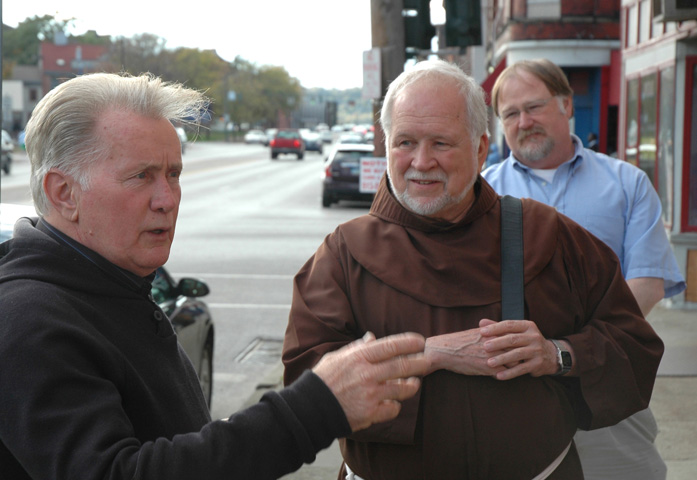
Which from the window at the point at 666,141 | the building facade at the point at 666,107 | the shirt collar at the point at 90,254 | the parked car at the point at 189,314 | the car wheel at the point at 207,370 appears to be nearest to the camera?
the shirt collar at the point at 90,254

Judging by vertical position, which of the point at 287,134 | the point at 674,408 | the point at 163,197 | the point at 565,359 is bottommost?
the point at 287,134

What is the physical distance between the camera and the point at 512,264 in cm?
251

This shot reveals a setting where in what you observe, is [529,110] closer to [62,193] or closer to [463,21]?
[62,193]

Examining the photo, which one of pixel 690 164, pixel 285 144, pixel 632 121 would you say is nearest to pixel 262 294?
pixel 690 164

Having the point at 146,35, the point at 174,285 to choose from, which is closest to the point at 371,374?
the point at 174,285

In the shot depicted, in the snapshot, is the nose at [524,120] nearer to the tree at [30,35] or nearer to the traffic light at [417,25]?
the traffic light at [417,25]

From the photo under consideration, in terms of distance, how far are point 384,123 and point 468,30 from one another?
17.6 feet

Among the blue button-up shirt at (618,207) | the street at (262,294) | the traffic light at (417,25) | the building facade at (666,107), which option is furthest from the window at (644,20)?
the blue button-up shirt at (618,207)

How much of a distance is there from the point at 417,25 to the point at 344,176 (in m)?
15.3

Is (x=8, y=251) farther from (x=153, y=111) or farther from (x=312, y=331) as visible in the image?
(x=312, y=331)

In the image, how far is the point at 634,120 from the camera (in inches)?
477

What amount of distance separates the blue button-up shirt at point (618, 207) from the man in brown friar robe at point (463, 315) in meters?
0.71

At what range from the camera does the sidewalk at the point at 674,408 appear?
5254mm

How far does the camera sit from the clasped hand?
2.35 metres
